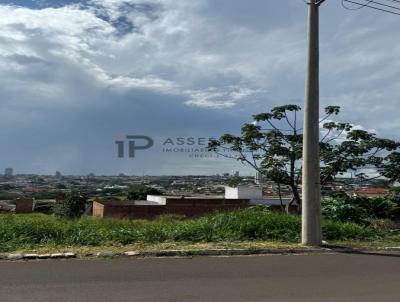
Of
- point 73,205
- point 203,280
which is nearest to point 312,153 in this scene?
point 203,280

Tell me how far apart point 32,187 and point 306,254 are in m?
50.4

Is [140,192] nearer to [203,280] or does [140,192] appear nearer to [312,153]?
[312,153]

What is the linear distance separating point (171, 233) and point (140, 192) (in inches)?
2006

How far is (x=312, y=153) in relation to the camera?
35.6 feet

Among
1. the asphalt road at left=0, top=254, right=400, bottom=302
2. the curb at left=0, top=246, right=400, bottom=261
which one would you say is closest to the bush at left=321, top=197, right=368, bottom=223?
the curb at left=0, top=246, right=400, bottom=261

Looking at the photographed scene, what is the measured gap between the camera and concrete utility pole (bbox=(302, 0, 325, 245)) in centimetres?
1081

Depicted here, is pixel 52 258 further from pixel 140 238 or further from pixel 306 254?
pixel 306 254

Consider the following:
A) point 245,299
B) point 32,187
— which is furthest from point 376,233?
point 32,187

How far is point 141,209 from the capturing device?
35.7 metres

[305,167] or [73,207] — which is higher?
[305,167]

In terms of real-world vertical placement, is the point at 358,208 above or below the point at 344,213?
above

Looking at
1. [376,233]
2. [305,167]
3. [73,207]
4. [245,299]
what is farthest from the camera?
[73,207]

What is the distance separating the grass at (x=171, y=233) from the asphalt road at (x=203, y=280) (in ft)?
4.85

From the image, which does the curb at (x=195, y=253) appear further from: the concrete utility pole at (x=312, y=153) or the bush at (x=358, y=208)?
the bush at (x=358, y=208)
